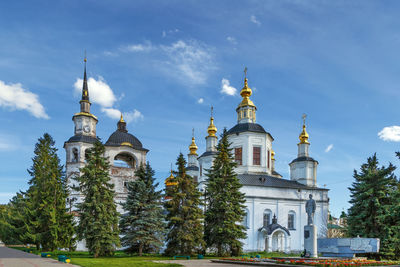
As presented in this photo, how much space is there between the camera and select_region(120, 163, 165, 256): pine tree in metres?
25.0

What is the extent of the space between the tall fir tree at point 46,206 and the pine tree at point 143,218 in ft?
18.3

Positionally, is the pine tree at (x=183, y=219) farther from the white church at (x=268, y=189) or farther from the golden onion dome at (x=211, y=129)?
the golden onion dome at (x=211, y=129)

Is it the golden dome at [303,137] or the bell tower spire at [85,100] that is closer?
the golden dome at [303,137]

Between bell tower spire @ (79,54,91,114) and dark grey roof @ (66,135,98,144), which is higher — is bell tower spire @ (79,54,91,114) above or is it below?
above

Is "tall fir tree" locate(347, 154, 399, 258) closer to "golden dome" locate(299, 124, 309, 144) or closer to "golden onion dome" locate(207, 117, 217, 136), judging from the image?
"golden dome" locate(299, 124, 309, 144)

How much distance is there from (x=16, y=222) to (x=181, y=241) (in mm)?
17729

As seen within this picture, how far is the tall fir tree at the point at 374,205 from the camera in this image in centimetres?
2481

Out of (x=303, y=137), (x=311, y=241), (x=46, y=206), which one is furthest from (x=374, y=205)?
(x=46, y=206)

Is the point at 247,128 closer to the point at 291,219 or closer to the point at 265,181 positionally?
the point at 265,181

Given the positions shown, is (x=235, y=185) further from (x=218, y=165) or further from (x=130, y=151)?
(x=130, y=151)

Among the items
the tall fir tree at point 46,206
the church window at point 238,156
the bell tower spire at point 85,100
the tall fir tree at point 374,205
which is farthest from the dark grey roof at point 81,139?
the tall fir tree at point 374,205

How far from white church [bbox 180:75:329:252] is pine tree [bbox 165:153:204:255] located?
11521 millimetres

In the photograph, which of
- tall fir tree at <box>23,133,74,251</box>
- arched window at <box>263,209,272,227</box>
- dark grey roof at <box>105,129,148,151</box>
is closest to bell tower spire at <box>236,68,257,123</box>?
arched window at <box>263,209,272,227</box>

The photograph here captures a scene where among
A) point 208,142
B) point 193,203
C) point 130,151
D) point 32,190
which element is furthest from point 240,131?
point 32,190
